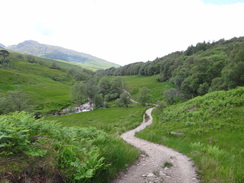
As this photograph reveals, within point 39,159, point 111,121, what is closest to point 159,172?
point 39,159

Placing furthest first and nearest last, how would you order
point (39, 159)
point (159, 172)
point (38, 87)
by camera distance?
point (38, 87), point (159, 172), point (39, 159)

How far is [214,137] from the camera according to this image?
46.4 ft

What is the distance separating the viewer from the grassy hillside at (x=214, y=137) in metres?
7.20

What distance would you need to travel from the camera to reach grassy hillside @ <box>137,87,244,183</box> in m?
7.20

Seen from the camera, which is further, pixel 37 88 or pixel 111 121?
pixel 37 88

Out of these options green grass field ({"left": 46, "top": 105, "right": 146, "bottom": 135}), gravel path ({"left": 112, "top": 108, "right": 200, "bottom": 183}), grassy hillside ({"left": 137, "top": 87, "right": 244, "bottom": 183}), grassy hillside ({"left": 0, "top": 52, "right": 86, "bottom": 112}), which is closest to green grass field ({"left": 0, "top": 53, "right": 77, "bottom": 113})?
grassy hillside ({"left": 0, "top": 52, "right": 86, "bottom": 112})

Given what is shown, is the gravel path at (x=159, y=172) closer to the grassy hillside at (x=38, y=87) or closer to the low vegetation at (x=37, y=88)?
the low vegetation at (x=37, y=88)

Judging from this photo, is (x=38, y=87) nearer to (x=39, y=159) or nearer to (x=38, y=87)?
(x=38, y=87)

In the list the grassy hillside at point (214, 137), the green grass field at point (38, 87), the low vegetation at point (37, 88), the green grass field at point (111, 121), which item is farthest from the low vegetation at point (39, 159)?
the green grass field at point (38, 87)

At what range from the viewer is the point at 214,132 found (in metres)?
15.2

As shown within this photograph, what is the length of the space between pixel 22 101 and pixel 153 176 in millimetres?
57418

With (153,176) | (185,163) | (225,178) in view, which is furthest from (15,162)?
(185,163)

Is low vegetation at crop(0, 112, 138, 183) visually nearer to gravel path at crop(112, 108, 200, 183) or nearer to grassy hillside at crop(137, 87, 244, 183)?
gravel path at crop(112, 108, 200, 183)

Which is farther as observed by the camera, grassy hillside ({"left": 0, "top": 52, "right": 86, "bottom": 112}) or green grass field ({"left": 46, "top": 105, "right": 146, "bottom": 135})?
grassy hillside ({"left": 0, "top": 52, "right": 86, "bottom": 112})
